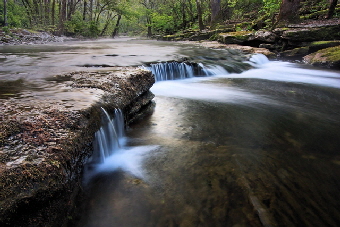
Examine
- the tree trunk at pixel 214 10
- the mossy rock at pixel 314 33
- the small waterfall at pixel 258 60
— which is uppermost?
the tree trunk at pixel 214 10

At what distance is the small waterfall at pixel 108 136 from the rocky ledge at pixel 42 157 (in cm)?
15

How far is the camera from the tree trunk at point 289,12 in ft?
47.2

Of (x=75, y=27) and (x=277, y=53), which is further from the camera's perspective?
(x=75, y=27)

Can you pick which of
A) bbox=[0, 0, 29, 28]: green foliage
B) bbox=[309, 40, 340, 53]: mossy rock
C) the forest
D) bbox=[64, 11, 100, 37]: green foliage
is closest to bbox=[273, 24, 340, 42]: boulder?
bbox=[309, 40, 340, 53]: mossy rock

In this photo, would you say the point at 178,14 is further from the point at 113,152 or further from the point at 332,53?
the point at 113,152

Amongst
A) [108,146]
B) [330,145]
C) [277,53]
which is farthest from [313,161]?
[277,53]

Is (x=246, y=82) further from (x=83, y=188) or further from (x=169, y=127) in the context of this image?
(x=83, y=188)

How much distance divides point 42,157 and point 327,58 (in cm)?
1245

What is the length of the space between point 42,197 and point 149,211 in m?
0.94

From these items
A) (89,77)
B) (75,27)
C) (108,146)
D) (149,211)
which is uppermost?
(75,27)

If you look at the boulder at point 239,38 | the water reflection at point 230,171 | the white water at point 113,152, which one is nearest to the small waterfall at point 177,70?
the water reflection at point 230,171

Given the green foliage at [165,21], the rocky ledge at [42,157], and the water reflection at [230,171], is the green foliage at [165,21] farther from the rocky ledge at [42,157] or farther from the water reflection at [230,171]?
the rocky ledge at [42,157]

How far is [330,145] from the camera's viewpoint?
3.34 metres

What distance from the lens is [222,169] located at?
2.69 meters
